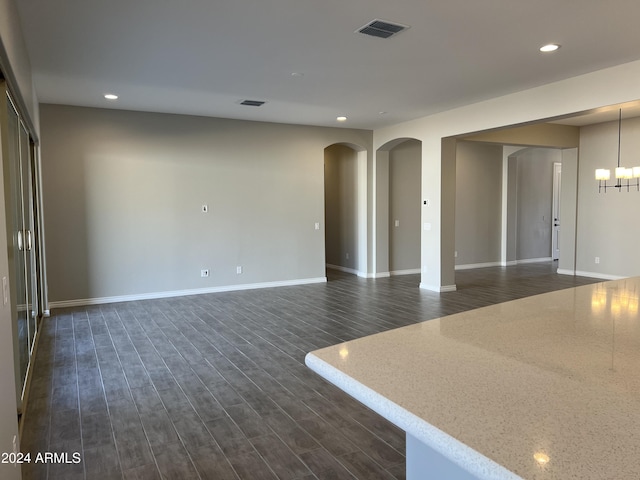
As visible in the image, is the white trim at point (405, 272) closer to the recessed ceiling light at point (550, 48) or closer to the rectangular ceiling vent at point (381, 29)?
the recessed ceiling light at point (550, 48)

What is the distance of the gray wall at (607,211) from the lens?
25.8 ft

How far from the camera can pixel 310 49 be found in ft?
13.5

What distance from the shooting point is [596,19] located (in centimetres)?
347

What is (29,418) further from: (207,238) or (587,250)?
(587,250)

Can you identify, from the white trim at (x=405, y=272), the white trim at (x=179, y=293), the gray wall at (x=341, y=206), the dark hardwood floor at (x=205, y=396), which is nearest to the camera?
the dark hardwood floor at (x=205, y=396)

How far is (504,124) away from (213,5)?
4.22 m

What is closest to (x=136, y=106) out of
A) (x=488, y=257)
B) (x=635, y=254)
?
(x=488, y=257)

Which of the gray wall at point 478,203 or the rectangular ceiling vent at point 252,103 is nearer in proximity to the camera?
the rectangular ceiling vent at point 252,103

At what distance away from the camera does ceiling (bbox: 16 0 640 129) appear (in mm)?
3287

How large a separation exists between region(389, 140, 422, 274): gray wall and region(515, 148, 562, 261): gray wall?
2841 millimetres

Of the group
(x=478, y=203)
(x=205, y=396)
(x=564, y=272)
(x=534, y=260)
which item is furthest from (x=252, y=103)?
(x=534, y=260)

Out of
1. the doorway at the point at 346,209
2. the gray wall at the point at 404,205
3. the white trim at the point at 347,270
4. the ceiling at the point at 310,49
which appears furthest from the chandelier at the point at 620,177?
the white trim at the point at 347,270

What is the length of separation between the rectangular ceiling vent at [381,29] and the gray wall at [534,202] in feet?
24.9

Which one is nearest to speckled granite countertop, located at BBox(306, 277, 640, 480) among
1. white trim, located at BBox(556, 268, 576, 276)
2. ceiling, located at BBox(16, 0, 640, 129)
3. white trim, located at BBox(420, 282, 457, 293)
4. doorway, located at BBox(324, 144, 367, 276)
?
ceiling, located at BBox(16, 0, 640, 129)
